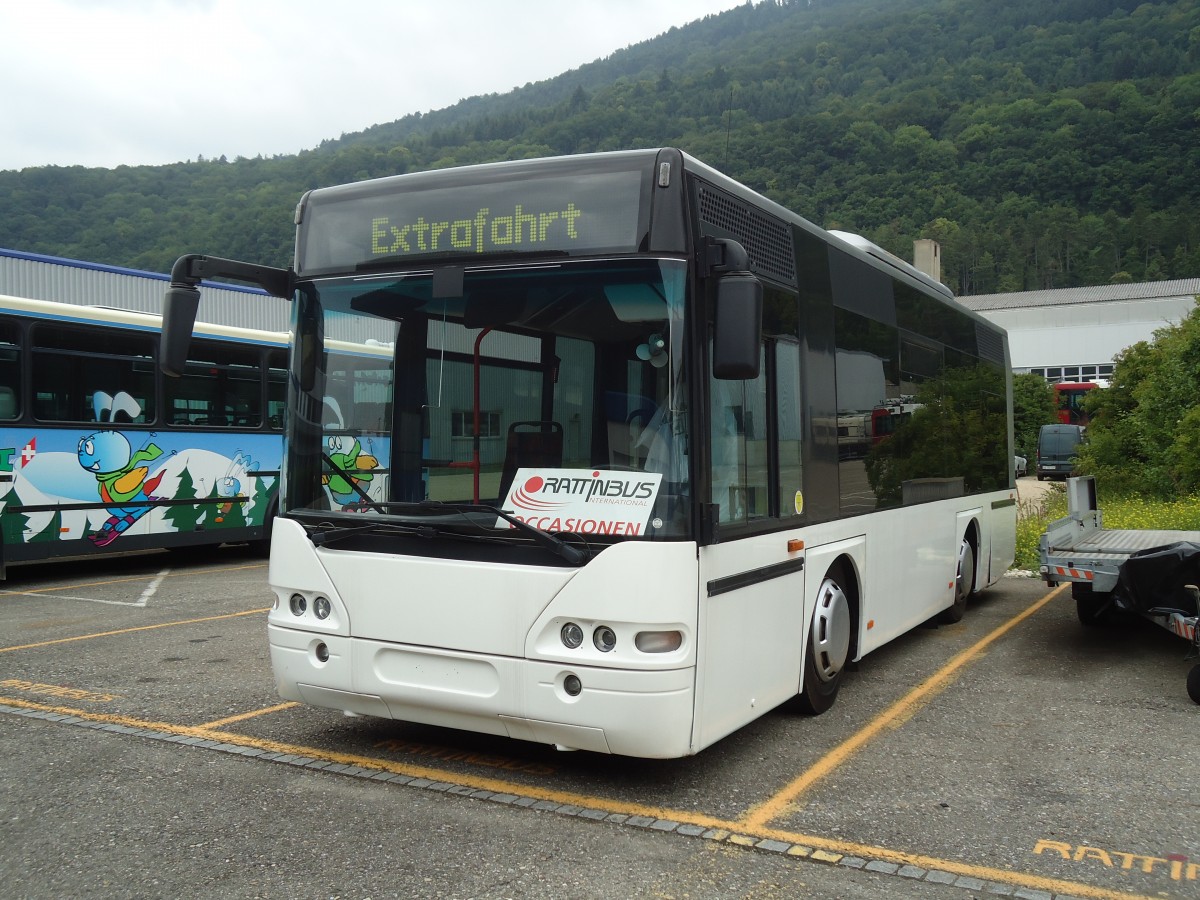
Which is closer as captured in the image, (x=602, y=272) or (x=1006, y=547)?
(x=602, y=272)

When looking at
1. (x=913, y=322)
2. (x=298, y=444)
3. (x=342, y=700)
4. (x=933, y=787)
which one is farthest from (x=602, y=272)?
(x=913, y=322)

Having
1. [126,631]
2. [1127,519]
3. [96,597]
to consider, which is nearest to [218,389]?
[96,597]

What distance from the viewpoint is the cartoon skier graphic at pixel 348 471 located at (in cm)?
534

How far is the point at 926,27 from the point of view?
460ft

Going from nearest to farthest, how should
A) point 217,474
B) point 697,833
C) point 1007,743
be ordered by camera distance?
point 697,833 < point 1007,743 < point 217,474

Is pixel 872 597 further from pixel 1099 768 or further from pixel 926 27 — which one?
pixel 926 27

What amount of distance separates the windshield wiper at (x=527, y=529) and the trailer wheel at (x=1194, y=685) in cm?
451

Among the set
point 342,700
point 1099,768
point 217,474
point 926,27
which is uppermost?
point 926,27

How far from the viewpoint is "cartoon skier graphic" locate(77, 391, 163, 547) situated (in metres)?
12.9

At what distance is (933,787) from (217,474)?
11.6 meters

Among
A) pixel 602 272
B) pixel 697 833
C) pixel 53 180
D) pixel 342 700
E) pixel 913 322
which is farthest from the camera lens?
pixel 53 180

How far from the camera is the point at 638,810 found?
479 cm

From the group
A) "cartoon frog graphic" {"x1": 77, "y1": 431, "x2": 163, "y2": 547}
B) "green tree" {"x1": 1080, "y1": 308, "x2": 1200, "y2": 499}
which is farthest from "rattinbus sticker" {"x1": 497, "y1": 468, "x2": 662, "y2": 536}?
"green tree" {"x1": 1080, "y1": 308, "x2": 1200, "y2": 499}

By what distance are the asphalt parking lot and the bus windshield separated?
124cm
